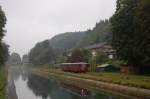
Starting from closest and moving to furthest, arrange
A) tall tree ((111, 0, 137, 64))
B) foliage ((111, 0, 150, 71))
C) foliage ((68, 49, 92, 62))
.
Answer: foliage ((111, 0, 150, 71)) < tall tree ((111, 0, 137, 64)) < foliage ((68, 49, 92, 62))

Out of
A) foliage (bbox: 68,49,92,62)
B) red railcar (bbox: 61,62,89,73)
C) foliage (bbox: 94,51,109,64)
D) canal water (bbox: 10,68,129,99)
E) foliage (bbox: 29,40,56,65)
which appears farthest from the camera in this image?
foliage (bbox: 29,40,56,65)

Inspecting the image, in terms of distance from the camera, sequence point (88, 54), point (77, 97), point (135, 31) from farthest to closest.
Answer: point (88, 54)
point (135, 31)
point (77, 97)

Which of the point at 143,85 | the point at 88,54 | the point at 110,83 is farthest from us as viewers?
the point at 88,54

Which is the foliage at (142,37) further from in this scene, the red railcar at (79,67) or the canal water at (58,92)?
the red railcar at (79,67)

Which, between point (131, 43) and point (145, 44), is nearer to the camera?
point (145, 44)

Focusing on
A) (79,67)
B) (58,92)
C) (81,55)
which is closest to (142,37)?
(58,92)

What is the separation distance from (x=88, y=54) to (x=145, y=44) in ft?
166

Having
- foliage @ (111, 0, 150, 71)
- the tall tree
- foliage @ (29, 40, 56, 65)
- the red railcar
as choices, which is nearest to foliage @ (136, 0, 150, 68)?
foliage @ (111, 0, 150, 71)

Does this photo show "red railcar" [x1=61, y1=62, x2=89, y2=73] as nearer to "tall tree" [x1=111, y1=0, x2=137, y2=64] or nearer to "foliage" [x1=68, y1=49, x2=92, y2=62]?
"foliage" [x1=68, y1=49, x2=92, y2=62]

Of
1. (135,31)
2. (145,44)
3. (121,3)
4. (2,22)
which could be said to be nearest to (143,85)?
(145,44)

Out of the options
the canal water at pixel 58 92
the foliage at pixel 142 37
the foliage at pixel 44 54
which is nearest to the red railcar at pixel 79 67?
the canal water at pixel 58 92

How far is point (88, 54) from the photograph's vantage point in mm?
101750

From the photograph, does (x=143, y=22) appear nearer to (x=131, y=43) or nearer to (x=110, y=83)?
(x=110, y=83)

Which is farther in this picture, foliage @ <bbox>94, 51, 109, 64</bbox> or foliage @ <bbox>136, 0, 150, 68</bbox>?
foliage @ <bbox>94, 51, 109, 64</bbox>
